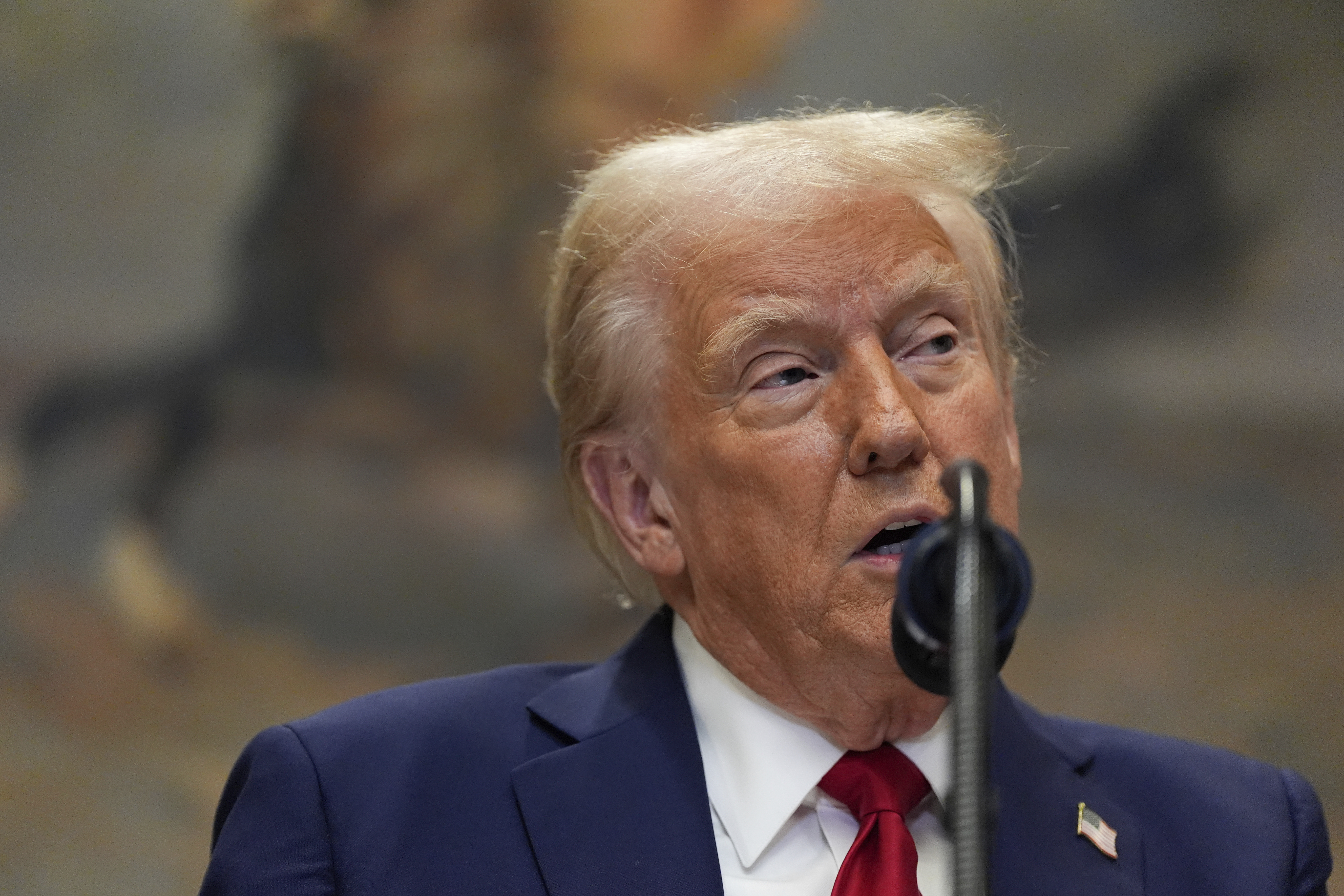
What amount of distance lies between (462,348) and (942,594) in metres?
3.33

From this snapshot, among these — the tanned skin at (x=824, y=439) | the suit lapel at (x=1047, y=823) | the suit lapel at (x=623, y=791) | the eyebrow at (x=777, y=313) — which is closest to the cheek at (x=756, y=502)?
the tanned skin at (x=824, y=439)

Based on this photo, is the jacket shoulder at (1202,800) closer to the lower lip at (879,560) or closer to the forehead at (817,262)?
the lower lip at (879,560)

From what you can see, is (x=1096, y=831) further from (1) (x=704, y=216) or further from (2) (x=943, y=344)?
(1) (x=704, y=216)

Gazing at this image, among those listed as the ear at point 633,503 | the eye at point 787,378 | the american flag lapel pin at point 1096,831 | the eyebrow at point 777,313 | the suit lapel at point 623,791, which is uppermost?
the eyebrow at point 777,313

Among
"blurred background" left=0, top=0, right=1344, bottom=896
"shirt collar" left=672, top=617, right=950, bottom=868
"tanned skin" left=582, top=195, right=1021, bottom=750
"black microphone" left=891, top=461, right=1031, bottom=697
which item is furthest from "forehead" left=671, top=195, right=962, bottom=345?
"blurred background" left=0, top=0, right=1344, bottom=896

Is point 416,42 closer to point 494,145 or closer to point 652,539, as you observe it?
point 494,145

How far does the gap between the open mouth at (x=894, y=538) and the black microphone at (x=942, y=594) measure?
859 mm

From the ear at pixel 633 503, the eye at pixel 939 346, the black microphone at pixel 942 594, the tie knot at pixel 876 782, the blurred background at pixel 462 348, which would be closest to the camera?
the black microphone at pixel 942 594

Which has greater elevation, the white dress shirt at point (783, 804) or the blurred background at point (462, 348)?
the blurred background at point (462, 348)

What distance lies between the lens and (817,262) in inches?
81.0

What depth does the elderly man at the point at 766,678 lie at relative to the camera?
196 centimetres

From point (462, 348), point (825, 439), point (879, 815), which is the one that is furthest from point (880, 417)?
point (462, 348)

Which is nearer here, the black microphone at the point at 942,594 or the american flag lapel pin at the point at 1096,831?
the black microphone at the point at 942,594

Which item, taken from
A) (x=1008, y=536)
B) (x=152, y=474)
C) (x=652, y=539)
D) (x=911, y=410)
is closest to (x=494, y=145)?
(x=152, y=474)
